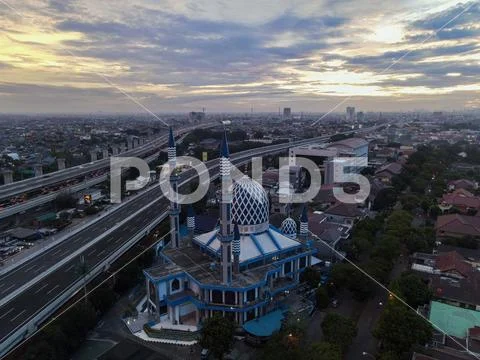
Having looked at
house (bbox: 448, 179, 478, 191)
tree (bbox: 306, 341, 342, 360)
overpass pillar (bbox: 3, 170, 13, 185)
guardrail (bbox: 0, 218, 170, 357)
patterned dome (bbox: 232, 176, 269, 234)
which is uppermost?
patterned dome (bbox: 232, 176, 269, 234)

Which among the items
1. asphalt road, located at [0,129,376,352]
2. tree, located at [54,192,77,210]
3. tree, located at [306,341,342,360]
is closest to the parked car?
tree, located at [306,341,342,360]

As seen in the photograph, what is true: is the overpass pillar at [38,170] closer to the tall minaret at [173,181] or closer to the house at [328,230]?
the tall minaret at [173,181]

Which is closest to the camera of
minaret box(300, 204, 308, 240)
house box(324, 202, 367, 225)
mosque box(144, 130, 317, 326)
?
mosque box(144, 130, 317, 326)

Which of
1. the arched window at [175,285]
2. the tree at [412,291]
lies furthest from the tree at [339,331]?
the arched window at [175,285]

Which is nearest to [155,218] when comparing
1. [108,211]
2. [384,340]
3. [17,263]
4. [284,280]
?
[108,211]

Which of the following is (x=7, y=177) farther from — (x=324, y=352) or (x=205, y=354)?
(x=324, y=352)

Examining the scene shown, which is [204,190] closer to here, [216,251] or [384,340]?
[216,251]

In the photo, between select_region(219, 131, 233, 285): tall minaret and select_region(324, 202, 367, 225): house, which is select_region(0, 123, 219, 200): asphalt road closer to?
select_region(219, 131, 233, 285): tall minaret
